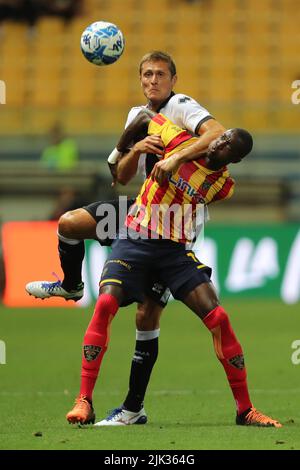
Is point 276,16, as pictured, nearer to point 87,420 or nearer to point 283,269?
point 283,269

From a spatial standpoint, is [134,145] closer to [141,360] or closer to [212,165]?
[212,165]

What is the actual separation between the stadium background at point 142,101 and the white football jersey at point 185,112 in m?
5.07

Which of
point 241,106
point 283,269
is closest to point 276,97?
point 241,106

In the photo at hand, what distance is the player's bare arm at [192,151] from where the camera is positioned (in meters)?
7.40

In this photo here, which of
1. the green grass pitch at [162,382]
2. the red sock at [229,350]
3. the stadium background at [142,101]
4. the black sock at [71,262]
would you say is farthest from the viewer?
the stadium background at [142,101]

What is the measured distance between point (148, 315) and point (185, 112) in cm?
144

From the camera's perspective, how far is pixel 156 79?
7707 mm

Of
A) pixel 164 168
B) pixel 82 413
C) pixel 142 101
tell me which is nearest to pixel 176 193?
pixel 164 168

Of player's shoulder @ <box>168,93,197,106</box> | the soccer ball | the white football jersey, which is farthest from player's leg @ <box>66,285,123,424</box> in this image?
the soccer ball

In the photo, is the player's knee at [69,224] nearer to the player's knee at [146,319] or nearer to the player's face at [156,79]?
the player's knee at [146,319]

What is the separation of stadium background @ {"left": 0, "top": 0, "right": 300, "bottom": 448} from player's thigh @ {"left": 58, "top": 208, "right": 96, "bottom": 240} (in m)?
4.56

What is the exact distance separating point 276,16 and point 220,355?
17561mm

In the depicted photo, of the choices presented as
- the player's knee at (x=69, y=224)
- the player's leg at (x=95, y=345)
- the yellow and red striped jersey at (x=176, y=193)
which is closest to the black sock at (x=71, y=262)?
the player's knee at (x=69, y=224)

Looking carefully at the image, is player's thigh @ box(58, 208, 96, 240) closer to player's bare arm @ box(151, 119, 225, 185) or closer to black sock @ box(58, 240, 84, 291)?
black sock @ box(58, 240, 84, 291)
